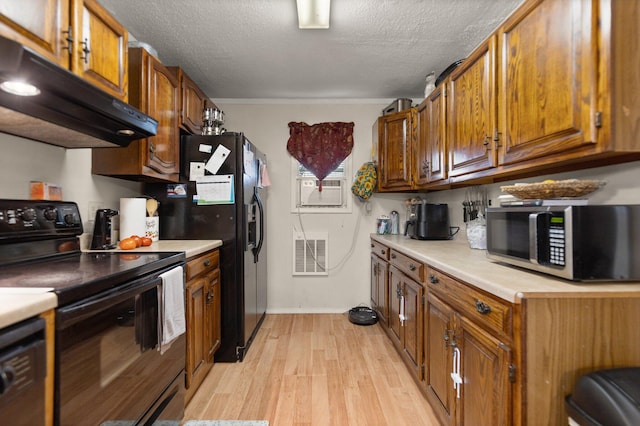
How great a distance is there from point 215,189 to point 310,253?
1445 millimetres

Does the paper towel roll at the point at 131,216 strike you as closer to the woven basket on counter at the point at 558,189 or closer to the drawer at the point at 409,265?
the drawer at the point at 409,265

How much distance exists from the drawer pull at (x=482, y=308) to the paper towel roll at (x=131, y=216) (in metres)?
1.97

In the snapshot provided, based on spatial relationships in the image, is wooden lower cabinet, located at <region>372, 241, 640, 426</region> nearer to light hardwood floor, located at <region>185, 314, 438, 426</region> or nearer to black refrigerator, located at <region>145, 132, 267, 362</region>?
light hardwood floor, located at <region>185, 314, 438, 426</region>

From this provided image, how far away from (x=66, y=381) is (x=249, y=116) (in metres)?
2.93

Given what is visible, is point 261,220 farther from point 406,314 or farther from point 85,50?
point 85,50

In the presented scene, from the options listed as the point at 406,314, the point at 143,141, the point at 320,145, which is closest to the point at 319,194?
the point at 320,145

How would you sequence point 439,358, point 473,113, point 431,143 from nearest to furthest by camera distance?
point 439,358 < point 473,113 < point 431,143

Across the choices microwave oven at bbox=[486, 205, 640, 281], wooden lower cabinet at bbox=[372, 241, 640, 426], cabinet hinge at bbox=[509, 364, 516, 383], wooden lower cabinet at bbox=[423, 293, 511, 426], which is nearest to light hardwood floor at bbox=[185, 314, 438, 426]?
wooden lower cabinet at bbox=[423, 293, 511, 426]

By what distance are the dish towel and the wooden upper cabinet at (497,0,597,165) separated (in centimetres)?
174

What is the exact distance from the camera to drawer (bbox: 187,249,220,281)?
1.72 metres

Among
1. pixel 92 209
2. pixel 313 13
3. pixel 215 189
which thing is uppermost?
pixel 313 13

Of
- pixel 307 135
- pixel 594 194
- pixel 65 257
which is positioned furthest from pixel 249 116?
pixel 594 194

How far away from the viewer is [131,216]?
1861mm

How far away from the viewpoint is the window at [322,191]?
10.9ft
